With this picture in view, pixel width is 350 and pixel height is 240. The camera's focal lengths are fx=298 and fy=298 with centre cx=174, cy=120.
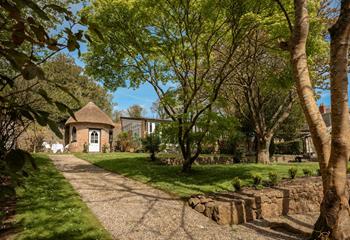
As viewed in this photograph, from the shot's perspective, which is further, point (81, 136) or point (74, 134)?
point (74, 134)

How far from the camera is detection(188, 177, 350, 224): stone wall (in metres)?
7.74

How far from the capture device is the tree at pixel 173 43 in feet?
38.0

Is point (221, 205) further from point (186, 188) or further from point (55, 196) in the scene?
point (55, 196)

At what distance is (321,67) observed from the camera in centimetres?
1938

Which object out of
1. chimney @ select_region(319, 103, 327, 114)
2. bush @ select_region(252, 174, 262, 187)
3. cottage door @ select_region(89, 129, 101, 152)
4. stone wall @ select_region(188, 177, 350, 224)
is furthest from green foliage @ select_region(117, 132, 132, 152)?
chimney @ select_region(319, 103, 327, 114)

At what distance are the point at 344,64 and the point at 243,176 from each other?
8059mm

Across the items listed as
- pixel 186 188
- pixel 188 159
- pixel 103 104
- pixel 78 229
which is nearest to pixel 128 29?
pixel 188 159

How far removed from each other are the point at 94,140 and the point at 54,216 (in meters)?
24.2

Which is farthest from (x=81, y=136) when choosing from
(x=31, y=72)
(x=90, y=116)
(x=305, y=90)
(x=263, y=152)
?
(x=31, y=72)

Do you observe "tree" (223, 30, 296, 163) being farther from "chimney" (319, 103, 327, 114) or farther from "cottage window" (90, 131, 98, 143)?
"chimney" (319, 103, 327, 114)

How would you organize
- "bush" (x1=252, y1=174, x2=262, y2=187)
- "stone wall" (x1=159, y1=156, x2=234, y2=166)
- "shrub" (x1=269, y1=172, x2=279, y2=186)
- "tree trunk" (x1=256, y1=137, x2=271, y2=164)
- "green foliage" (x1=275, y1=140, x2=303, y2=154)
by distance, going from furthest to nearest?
"green foliage" (x1=275, y1=140, x2=303, y2=154), "tree trunk" (x1=256, y1=137, x2=271, y2=164), "stone wall" (x1=159, y1=156, x2=234, y2=166), "bush" (x1=252, y1=174, x2=262, y2=187), "shrub" (x1=269, y1=172, x2=279, y2=186)

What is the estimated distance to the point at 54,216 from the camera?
23.1 ft

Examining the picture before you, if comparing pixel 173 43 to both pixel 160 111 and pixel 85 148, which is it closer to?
pixel 85 148

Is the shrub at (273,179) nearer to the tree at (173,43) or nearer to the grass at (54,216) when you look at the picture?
the tree at (173,43)
